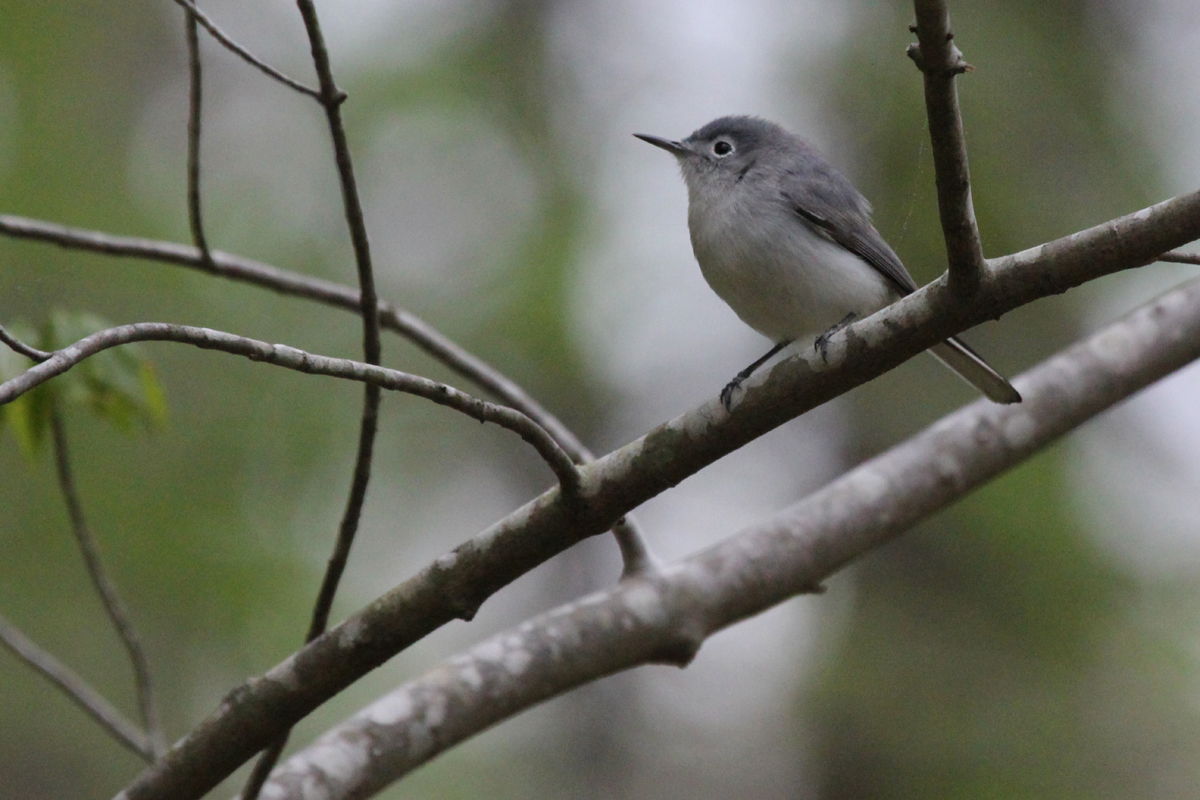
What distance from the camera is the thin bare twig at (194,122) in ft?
9.52

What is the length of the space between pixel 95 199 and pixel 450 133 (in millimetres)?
2760

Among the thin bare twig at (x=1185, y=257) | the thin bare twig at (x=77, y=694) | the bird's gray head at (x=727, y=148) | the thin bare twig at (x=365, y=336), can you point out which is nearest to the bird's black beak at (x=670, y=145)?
the bird's gray head at (x=727, y=148)

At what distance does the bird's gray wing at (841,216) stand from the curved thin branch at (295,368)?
1918 millimetres

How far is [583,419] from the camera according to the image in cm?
877

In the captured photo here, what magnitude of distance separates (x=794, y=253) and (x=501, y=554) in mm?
1784

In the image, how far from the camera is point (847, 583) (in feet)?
26.0

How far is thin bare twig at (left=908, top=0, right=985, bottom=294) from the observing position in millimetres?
1861

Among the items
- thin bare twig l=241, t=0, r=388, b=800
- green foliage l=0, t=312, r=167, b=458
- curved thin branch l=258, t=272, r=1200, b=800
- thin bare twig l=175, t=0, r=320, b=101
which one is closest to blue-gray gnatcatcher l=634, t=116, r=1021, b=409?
curved thin branch l=258, t=272, r=1200, b=800

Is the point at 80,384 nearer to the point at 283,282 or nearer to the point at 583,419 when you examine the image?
the point at 283,282

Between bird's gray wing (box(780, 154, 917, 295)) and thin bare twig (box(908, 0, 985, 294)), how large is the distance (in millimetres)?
1759

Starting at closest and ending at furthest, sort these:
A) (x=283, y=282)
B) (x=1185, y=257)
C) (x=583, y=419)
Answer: (x=1185, y=257), (x=283, y=282), (x=583, y=419)

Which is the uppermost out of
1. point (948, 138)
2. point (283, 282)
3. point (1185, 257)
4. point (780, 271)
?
point (283, 282)

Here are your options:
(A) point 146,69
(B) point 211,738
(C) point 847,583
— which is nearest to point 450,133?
(A) point 146,69

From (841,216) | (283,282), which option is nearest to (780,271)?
(841,216)
